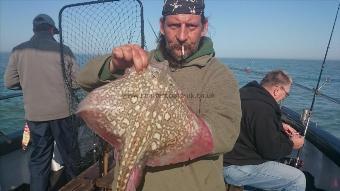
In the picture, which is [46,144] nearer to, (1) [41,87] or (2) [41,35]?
(1) [41,87]

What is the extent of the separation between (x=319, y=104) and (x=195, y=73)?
21279 mm

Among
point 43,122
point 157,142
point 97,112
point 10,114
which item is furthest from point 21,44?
point 10,114

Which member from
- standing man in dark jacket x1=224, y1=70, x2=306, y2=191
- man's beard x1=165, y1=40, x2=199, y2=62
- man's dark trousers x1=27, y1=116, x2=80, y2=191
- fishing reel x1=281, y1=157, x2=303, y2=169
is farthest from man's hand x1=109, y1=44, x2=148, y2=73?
fishing reel x1=281, y1=157, x2=303, y2=169

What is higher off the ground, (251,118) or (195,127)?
(195,127)

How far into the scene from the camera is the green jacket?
2047 millimetres

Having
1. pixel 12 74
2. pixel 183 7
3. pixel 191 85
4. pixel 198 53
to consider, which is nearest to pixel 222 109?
pixel 191 85

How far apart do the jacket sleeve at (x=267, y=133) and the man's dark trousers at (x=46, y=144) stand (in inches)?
118

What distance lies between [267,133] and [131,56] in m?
2.78

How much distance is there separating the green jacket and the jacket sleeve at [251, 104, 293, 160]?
2047 millimetres

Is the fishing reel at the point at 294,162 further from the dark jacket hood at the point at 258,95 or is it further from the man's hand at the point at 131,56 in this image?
the man's hand at the point at 131,56

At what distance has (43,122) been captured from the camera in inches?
196

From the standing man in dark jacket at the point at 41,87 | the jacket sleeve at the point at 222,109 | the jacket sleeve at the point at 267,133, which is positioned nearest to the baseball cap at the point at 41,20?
the standing man in dark jacket at the point at 41,87

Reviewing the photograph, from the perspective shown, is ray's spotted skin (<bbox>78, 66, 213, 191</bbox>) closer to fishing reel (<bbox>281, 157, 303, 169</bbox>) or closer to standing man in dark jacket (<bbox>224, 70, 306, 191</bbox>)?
standing man in dark jacket (<bbox>224, 70, 306, 191</bbox>)

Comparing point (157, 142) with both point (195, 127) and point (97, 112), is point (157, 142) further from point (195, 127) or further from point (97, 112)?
point (97, 112)
